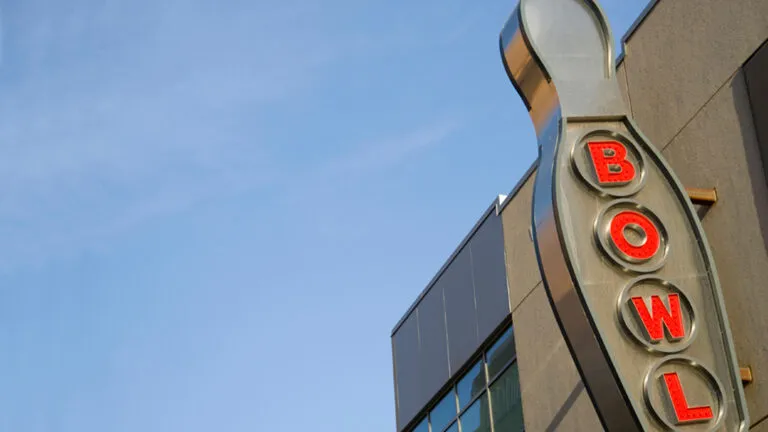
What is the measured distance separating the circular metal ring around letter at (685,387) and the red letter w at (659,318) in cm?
26

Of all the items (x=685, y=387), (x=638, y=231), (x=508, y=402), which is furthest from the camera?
(x=508, y=402)

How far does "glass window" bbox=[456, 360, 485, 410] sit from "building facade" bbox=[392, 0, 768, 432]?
0.02m

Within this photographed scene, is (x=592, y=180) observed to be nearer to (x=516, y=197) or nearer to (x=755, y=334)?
(x=755, y=334)

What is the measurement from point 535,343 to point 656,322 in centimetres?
536

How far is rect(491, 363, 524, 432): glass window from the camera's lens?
61.9 feet

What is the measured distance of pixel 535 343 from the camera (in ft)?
60.2

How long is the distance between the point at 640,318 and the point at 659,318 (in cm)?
22

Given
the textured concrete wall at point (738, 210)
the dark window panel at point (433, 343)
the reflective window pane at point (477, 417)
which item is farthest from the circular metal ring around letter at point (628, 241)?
the dark window panel at point (433, 343)

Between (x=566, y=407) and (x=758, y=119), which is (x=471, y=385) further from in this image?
(x=758, y=119)

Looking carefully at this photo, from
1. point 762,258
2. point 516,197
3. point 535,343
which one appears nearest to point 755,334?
point 762,258

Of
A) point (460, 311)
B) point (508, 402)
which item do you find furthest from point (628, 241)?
point (460, 311)

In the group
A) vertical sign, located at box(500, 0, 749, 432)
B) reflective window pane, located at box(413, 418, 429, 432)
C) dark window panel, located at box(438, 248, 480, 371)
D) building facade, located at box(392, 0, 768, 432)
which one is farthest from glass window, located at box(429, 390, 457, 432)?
vertical sign, located at box(500, 0, 749, 432)

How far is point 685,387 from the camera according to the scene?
1284 cm

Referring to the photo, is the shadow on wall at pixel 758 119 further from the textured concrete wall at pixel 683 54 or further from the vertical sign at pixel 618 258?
the vertical sign at pixel 618 258
